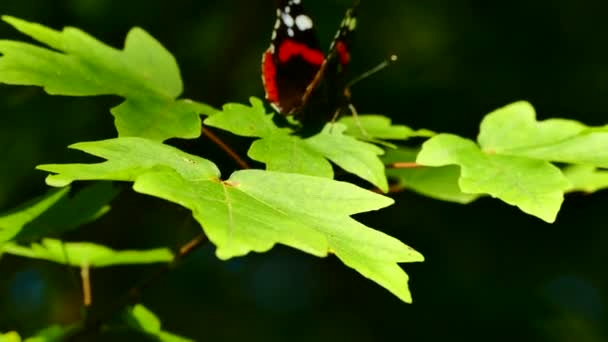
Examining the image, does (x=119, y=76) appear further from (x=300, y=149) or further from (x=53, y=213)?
(x=300, y=149)

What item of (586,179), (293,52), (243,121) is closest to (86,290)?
(243,121)

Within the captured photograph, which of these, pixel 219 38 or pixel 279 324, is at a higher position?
pixel 219 38

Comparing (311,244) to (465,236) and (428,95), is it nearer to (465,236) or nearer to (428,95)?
(428,95)

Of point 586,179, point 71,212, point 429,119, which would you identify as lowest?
point 429,119

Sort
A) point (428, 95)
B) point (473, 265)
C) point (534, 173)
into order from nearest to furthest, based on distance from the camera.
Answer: point (534, 173)
point (428, 95)
point (473, 265)

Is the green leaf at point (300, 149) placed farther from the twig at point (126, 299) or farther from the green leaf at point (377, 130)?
the twig at point (126, 299)

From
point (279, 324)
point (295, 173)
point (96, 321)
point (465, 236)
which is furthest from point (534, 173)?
point (279, 324)

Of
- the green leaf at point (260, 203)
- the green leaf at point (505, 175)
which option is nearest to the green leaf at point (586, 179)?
the green leaf at point (505, 175)
